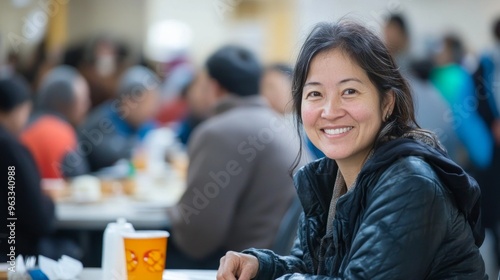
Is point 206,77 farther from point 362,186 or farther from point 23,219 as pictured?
point 362,186

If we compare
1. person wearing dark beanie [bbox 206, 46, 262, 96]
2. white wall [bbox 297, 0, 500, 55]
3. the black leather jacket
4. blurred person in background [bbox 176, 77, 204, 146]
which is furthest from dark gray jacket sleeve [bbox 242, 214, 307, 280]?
white wall [bbox 297, 0, 500, 55]

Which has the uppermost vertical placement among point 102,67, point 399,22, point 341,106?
point 399,22

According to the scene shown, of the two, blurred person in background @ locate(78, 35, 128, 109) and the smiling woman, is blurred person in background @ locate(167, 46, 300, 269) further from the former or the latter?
blurred person in background @ locate(78, 35, 128, 109)

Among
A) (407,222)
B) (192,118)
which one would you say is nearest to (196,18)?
(192,118)

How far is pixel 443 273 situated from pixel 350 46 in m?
0.47

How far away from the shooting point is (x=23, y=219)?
354 centimetres

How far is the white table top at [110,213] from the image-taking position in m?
3.92

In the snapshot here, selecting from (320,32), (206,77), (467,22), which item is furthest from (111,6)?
(320,32)

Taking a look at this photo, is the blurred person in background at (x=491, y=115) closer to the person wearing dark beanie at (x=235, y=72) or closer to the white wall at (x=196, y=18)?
Result: the person wearing dark beanie at (x=235, y=72)

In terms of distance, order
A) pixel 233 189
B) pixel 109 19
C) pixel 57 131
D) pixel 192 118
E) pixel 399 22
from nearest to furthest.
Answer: pixel 233 189 < pixel 399 22 < pixel 57 131 < pixel 192 118 < pixel 109 19

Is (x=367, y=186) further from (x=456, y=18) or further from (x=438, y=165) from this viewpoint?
(x=456, y=18)

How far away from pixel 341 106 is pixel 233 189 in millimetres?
1828

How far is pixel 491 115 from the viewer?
5324 mm

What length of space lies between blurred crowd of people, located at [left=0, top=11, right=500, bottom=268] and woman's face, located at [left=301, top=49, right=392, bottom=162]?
0.61 ft
